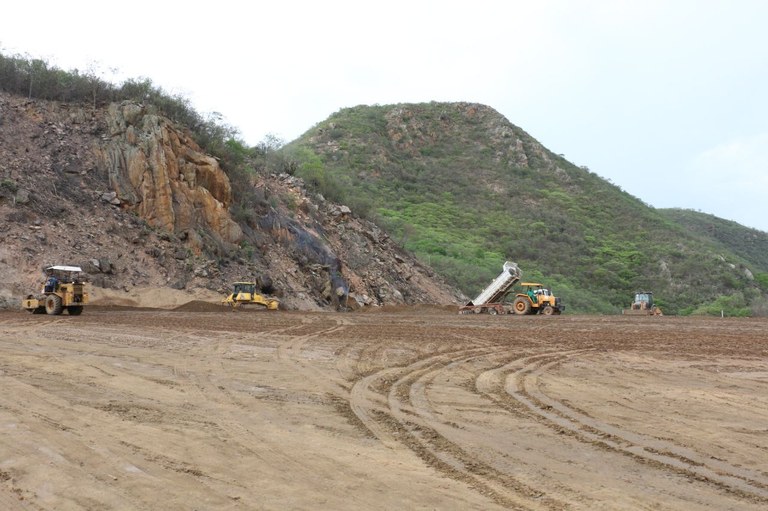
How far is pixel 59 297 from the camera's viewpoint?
79.1ft

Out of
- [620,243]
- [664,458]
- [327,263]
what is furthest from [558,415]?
[620,243]

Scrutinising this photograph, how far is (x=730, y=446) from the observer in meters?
6.76

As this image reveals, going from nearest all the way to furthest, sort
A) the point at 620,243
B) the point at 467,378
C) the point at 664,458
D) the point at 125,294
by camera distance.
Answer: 1. the point at 664,458
2. the point at 467,378
3. the point at 125,294
4. the point at 620,243

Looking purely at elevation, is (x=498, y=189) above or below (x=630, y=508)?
above

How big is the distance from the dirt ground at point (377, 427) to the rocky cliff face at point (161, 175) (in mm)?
18347

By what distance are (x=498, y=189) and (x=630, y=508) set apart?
251 ft

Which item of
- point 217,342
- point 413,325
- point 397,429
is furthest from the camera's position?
point 413,325

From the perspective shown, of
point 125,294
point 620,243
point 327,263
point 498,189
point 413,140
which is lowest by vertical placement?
point 125,294

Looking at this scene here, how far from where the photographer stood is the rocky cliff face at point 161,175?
32.9 meters

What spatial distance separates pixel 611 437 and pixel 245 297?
24926 mm

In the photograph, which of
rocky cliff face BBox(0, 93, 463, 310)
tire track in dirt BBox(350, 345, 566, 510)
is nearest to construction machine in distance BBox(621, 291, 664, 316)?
rocky cliff face BBox(0, 93, 463, 310)

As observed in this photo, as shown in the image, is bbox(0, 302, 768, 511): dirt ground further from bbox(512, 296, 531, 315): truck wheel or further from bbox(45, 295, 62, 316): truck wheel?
bbox(512, 296, 531, 315): truck wheel

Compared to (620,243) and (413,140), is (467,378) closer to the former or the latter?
(620,243)

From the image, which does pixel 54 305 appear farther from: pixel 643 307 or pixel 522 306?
pixel 643 307
